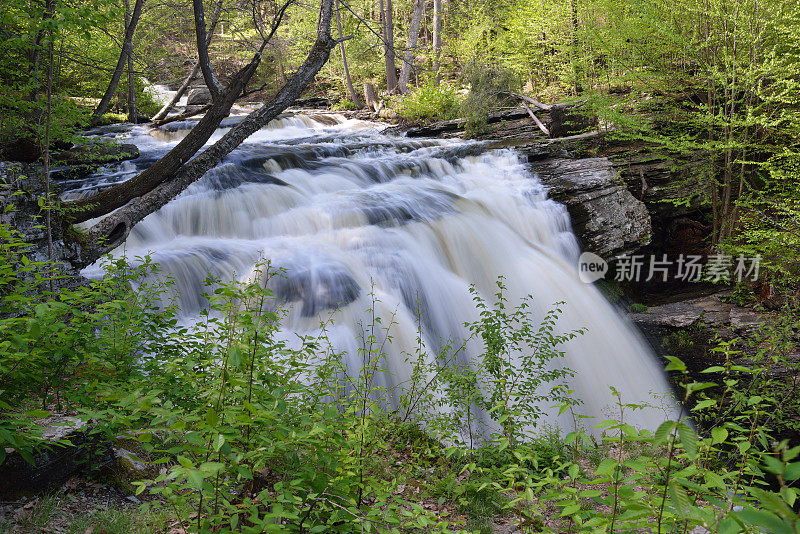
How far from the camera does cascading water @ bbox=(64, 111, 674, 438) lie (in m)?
5.93

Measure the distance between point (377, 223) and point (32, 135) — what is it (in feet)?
15.2

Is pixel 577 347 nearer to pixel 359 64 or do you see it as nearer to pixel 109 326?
pixel 109 326

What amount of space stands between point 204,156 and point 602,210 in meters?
7.62

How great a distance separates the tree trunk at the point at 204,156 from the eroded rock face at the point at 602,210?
6157 mm

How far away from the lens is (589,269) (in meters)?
9.02

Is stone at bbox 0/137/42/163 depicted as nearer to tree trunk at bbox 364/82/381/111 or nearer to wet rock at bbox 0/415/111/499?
wet rock at bbox 0/415/111/499

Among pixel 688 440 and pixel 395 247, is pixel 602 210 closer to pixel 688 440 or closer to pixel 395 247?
pixel 395 247

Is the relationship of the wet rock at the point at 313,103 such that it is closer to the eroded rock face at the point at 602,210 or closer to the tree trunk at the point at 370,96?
the tree trunk at the point at 370,96

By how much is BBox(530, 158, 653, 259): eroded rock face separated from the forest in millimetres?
65

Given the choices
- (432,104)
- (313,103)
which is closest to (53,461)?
(432,104)

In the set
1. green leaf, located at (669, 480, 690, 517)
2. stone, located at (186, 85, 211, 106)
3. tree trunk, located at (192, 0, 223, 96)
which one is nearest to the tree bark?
tree trunk, located at (192, 0, 223, 96)

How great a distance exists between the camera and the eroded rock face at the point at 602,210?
924cm

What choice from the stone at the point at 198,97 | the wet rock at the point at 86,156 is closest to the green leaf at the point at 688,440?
the wet rock at the point at 86,156

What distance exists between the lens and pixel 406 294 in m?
6.43
